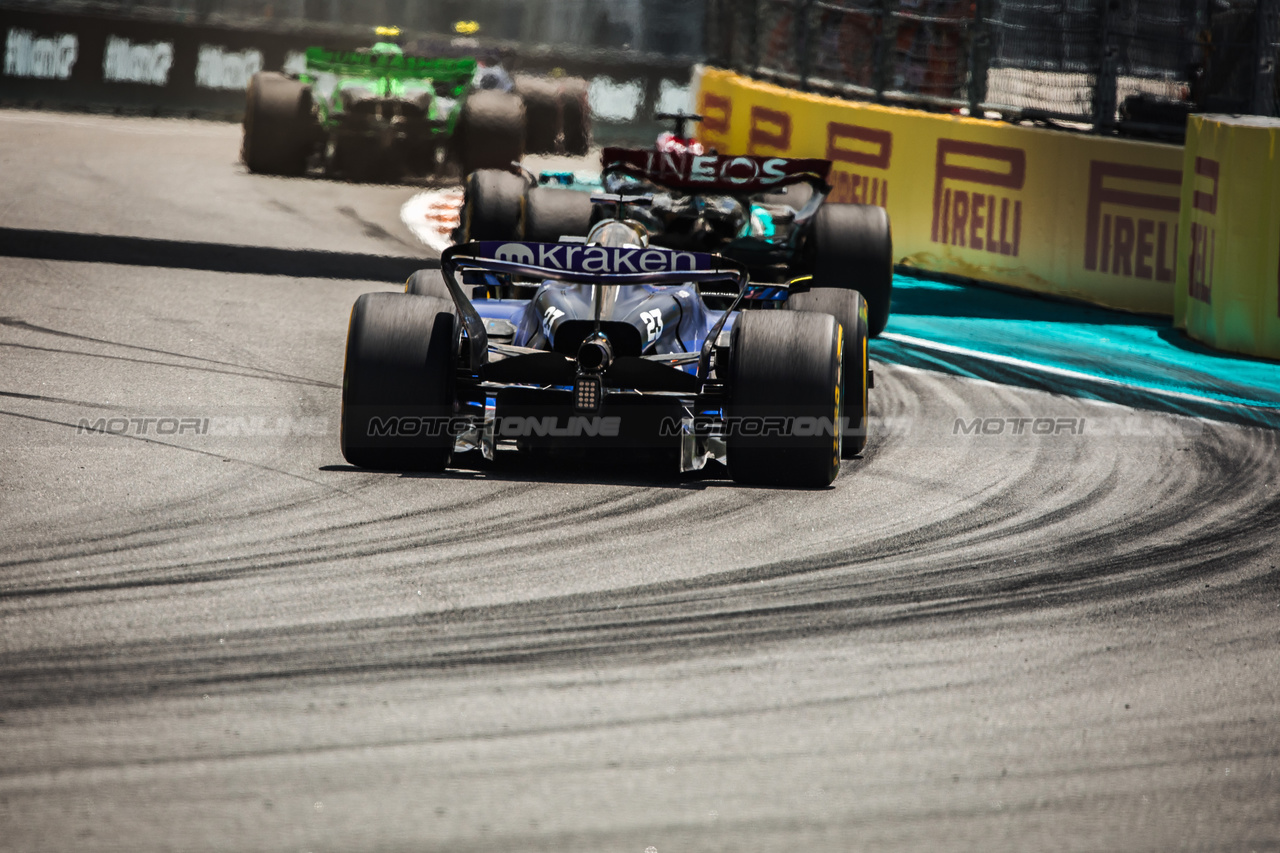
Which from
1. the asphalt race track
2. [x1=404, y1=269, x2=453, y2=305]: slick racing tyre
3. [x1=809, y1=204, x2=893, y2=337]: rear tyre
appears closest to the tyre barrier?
[x1=809, y1=204, x2=893, y2=337]: rear tyre

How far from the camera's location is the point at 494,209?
37.9 feet

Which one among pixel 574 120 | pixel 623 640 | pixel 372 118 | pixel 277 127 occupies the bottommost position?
pixel 623 640

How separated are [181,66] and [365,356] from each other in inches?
753

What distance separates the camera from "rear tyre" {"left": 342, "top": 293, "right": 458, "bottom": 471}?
6.44 metres

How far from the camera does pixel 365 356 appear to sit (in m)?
6.46

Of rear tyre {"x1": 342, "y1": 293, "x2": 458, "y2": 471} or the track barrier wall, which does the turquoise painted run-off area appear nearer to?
rear tyre {"x1": 342, "y1": 293, "x2": 458, "y2": 471}

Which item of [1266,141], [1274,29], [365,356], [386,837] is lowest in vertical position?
[386,837]

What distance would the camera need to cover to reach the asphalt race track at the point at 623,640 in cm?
360

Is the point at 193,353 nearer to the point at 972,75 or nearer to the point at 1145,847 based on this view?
the point at 1145,847

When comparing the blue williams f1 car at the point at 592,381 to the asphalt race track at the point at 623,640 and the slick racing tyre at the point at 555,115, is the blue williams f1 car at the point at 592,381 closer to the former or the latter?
the asphalt race track at the point at 623,640

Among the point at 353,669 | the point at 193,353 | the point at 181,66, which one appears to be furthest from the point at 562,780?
the point at 181,66

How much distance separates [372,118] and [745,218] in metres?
9.49

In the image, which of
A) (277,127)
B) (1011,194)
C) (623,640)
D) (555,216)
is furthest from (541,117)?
(623,640)

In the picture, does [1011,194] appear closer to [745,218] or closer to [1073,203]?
[1073,203]
